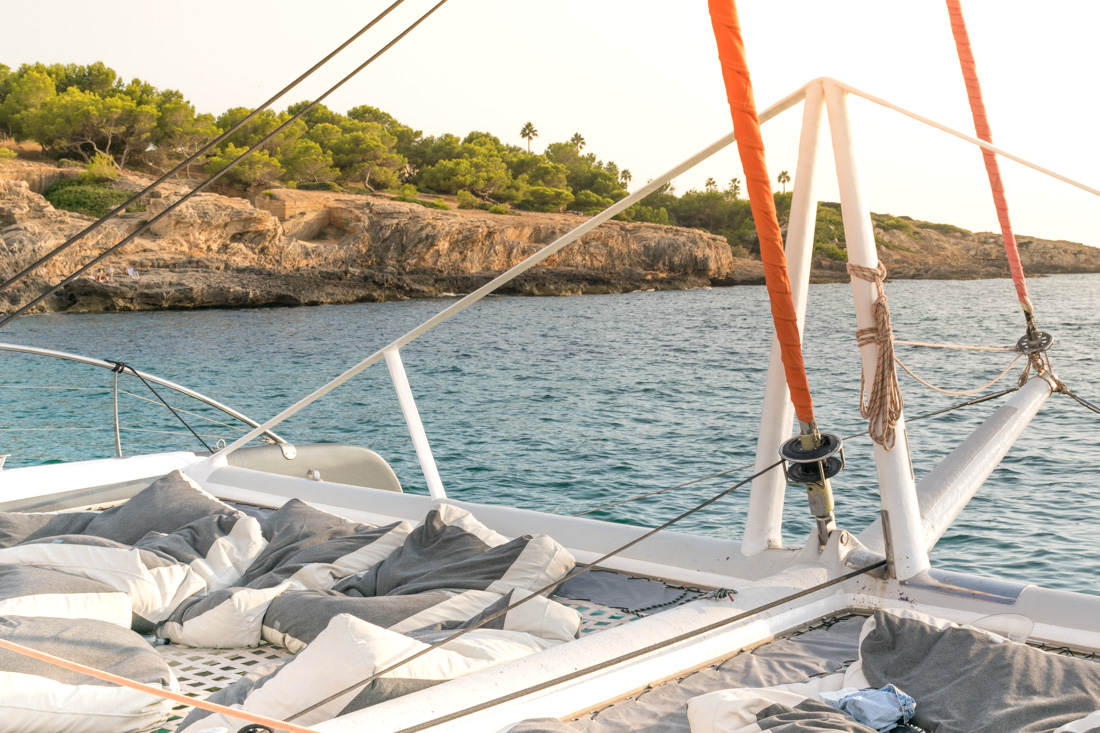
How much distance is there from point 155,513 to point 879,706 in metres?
2.72

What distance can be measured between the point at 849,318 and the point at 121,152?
39367 mm

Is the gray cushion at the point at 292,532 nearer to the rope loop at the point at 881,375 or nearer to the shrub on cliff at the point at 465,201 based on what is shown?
the rope loop at the point at 881,375

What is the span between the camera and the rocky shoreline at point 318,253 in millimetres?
36750

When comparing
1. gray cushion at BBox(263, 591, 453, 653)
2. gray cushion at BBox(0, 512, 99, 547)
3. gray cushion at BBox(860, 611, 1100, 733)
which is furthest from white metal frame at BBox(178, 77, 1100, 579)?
gray cushion at BBox(0, 512, 99, 547)

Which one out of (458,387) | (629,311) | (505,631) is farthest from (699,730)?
(629,311)

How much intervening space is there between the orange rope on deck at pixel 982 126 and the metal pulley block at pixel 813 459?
154 centimetres

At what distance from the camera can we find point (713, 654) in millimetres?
2074

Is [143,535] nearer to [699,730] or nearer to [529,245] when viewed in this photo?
[699,730]

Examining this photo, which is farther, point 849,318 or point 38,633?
point 849,318

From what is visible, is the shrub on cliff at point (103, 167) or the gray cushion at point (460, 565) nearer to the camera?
the gray cushion at point (460, 565)

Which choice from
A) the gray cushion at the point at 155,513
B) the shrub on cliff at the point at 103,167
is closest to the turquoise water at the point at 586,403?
the gray cushion at the point at 155,513

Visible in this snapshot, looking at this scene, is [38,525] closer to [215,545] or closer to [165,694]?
[215,545]

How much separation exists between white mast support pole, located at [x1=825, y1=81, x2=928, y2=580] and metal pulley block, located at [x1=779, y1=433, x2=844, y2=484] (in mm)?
177

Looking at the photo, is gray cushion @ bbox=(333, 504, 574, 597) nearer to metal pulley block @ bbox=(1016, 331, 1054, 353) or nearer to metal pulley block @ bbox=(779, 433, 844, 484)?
metal pulley block @ bbox=(779, 433, 844, 484)
